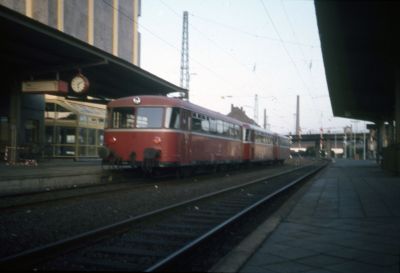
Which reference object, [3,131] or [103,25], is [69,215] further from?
[103,25]

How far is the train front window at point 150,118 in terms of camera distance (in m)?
15.3

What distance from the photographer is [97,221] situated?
25.8 feet

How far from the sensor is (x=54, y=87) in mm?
17141

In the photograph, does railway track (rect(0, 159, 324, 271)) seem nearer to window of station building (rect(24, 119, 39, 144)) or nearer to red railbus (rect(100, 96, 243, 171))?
red railbus (rect(100, 96, 243, 171))

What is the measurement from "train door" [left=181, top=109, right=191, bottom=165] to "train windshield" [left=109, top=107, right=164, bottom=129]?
102cm

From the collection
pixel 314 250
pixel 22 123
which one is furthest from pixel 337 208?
pixel 22 123

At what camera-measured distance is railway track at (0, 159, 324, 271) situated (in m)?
5.03

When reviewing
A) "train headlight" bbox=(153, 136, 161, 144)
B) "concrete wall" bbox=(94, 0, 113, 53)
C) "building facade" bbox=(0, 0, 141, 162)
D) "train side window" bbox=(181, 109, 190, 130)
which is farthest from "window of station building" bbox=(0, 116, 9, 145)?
"concrete wall" bbox=(94, 0, 113, 53)

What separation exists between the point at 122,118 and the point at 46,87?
383 centimetres

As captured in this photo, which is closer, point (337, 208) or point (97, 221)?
point (97, 221)

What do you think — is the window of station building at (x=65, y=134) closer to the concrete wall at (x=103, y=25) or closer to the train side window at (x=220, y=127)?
the train side window at (x=220, y=127)

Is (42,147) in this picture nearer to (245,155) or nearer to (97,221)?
(245,155)

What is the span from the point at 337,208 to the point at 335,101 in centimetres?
2192

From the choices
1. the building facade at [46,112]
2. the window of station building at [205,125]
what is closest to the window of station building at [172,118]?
the window of station building at [205,125]
